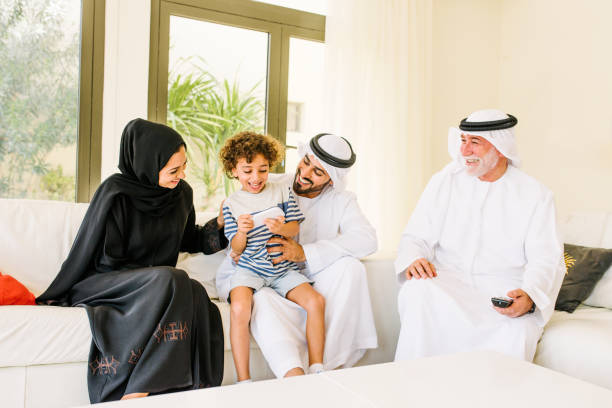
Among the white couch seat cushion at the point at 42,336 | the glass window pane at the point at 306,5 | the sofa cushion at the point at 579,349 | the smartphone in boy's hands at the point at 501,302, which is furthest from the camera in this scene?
the glass window pane at the point at 306,5

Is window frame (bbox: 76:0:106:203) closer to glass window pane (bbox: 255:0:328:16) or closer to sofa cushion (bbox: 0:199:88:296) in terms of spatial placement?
sofa cushion (bbox: 0:199:88:296)

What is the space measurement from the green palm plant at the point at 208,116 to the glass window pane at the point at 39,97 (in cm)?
71

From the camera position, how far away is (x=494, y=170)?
257 centimetres

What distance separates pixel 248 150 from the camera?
240 centimetres

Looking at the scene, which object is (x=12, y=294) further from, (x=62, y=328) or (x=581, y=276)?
(x=581, y=276)

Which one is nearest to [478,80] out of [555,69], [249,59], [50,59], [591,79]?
[555,69]

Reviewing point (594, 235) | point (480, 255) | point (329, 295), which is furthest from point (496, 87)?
point (329, 295)

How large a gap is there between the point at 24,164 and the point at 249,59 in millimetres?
1750

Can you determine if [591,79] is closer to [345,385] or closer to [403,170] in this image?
[403,170]

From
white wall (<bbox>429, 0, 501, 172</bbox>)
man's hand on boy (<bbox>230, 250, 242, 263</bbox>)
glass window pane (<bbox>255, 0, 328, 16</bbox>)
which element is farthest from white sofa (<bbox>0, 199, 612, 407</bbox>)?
glass window pane (<bbox>255, 0, 328, 16</bbox>)

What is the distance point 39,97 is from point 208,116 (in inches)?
45.0

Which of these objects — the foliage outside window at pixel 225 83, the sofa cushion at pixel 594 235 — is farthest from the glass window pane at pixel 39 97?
the sofa cushion at pixel 594 235

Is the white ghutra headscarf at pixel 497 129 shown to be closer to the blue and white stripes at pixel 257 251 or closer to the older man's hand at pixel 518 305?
the older man's hand at pixel 518 305

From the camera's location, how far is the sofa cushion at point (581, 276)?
2.57 m
